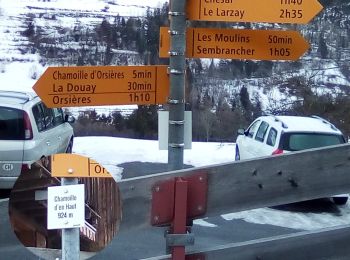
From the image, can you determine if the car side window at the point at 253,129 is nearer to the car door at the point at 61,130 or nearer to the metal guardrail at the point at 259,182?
the car door at the point at 61,130

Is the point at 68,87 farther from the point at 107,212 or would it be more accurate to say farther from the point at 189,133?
the point at 107,212

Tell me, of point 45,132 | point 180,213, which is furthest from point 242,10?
point 45,132

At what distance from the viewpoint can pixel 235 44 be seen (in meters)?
4.60

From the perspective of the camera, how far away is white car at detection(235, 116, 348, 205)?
12656 mm

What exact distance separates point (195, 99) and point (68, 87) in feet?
106

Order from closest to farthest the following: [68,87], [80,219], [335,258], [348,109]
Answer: [80,219], [335,258], [68,87], [348,109]

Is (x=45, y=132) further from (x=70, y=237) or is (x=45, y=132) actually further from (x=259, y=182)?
(x=70, y=237)

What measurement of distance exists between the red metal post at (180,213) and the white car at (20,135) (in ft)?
23.7

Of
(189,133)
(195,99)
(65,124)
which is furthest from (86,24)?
(189,133)

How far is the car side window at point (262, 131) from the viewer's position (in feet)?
45.2

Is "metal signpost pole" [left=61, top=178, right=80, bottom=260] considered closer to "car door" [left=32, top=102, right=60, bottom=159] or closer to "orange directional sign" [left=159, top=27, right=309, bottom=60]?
"orange directional sign" [left=159, top=27, right=309, bottom=60]

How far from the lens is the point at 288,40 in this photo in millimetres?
4703

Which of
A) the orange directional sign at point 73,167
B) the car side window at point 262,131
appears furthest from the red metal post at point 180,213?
the car side window at point 262,131

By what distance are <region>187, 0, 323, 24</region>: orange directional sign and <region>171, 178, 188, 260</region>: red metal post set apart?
157 centimetres
